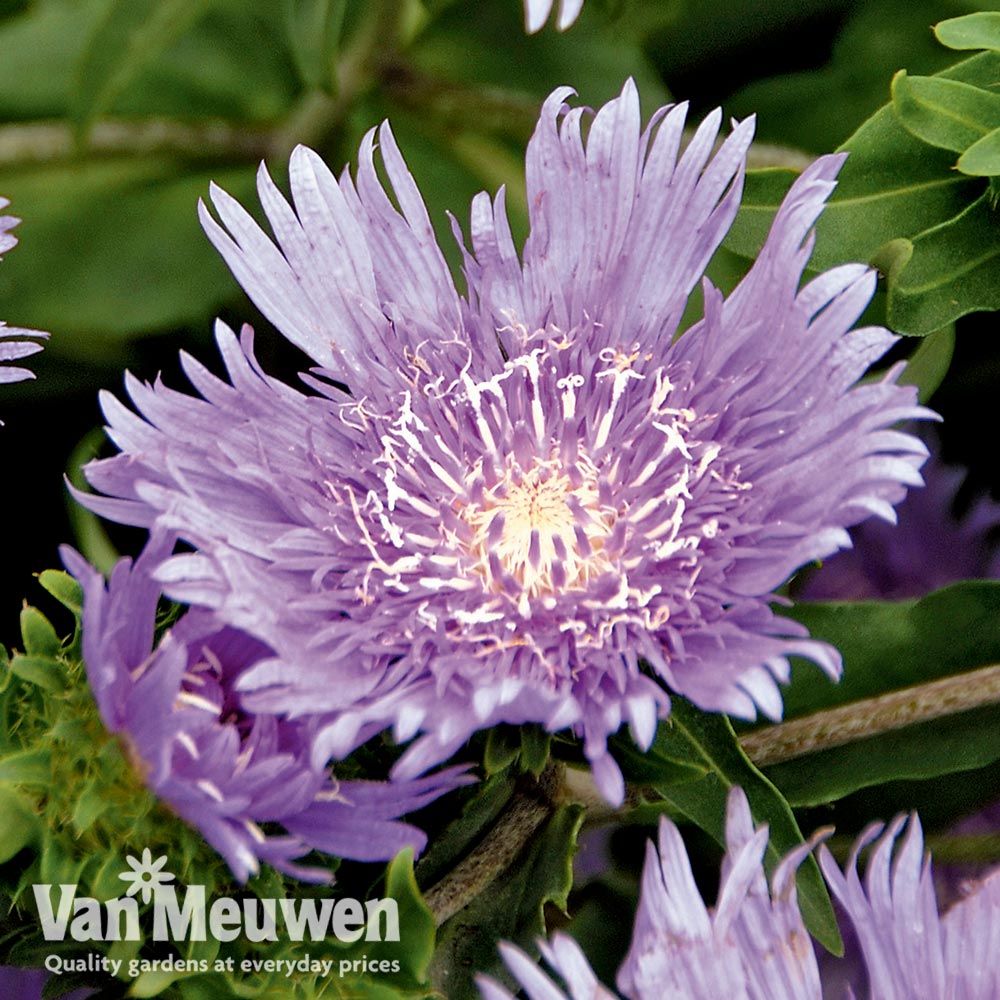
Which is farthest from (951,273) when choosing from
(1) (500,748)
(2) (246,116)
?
(2) (246,116)

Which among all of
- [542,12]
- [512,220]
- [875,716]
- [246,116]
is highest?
[246,116]

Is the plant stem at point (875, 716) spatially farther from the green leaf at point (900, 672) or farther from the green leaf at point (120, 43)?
the green leaf at point (120, 43)

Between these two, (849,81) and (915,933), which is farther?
(849,81)

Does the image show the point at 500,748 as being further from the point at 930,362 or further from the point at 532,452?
the point at 930,362

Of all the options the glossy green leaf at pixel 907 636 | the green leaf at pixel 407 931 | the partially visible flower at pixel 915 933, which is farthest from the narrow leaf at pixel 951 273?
the green leaf at pixel 407 931

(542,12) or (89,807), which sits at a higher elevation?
(542,12)

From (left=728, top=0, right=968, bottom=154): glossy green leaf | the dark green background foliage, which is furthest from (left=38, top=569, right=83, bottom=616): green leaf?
(left=728, top=0, right=968, bottom=154): glossy green leaf

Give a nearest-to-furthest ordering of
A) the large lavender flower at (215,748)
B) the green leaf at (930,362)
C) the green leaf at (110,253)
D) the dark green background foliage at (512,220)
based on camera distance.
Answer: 1. the large lavender flower at (215,748)
2. the dark green background foliage at (512,220)
3. the green leaf at (930,362)
4. the green leaf at (110,253)
